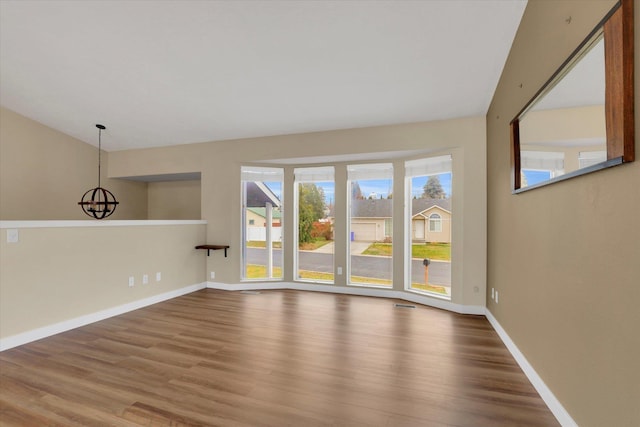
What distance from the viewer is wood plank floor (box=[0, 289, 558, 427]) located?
74.1 inches

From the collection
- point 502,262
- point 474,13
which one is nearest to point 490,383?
point 502,262

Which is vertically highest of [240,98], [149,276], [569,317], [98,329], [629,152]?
[240,98]

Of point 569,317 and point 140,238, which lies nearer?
point 569,317

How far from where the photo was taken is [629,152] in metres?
1.19

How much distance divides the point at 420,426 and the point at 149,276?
4.09m

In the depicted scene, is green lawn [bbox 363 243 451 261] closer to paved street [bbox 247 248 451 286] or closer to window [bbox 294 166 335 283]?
paved street [bbox 247 248 451 286]

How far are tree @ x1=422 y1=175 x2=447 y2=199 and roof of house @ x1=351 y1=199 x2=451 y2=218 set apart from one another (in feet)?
0.24

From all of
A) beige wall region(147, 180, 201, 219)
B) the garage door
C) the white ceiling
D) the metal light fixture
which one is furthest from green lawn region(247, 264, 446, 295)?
the white ceiling

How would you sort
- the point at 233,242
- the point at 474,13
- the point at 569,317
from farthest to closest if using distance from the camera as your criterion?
the point at 233,242 < the point at 474,13 < the point at 569,317

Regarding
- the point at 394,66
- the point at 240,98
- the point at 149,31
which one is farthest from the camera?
the point at 240,98

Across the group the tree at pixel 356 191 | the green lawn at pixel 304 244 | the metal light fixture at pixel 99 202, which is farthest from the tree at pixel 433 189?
the metal light fixture at pixel 99 202

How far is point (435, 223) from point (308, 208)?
215 cm

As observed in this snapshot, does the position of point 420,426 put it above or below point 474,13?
below

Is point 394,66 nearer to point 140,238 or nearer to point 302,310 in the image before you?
point 302,310
